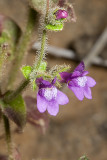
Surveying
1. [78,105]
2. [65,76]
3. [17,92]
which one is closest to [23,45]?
[17,92]

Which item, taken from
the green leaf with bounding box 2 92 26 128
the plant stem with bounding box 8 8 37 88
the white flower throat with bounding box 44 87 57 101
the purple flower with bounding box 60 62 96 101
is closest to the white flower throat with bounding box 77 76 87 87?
the purple flower with bounding box 60 62 96 101

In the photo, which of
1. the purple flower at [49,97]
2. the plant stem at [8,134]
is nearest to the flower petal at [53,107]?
the purple flower at [49,97]

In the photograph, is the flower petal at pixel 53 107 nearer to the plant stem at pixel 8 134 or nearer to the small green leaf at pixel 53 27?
the small green leaf at pixel 53 27

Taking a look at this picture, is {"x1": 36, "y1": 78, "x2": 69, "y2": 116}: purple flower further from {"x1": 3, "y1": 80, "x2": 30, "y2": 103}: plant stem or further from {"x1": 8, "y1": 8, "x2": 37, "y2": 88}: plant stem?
{"x1": 8, "y1": 8, "x2": 37, "y2": 88}: plant stem

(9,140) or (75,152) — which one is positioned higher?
(9,140)

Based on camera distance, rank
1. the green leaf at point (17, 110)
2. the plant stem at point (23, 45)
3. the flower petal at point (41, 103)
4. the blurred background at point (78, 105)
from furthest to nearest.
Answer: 1. the blurred background at point (78, 105)
2. the plant stem at point (23, 45)
3. the green leaf at point (17, 110)
4. the flower petal at point (41, 103)

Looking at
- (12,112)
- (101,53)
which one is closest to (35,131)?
(101,53)

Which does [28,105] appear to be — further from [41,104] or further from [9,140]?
[41,104]
